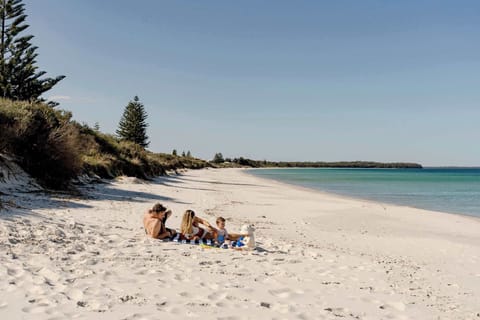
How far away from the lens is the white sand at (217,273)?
3.80 metres

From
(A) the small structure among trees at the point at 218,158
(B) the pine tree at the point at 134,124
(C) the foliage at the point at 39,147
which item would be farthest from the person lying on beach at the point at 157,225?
(A) the small structure among trees at the point at 218,158

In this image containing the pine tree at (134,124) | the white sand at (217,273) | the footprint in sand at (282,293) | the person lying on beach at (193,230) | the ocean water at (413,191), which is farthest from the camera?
the pine tree at (134,124)

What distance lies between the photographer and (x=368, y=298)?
446 centimetres

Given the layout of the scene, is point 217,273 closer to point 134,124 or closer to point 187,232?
point 187,232

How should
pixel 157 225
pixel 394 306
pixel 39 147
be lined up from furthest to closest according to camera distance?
pixel 39 147, pixel 157 225, pixel 394 306

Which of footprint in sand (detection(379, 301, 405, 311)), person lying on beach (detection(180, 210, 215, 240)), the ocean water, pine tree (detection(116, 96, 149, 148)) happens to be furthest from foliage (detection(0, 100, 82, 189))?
pine tree (detection(116, 96, 149, 148))

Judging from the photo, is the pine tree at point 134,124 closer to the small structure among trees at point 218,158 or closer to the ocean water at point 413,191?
the ocean water at point 413,191

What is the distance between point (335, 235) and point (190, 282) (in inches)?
205

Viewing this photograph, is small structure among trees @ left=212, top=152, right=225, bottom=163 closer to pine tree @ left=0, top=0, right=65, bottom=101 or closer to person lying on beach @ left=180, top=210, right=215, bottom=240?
pine tree @ left=0, top=0, right=65, bottom=101

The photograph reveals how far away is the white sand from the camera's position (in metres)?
3.80

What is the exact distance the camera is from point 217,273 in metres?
5.05

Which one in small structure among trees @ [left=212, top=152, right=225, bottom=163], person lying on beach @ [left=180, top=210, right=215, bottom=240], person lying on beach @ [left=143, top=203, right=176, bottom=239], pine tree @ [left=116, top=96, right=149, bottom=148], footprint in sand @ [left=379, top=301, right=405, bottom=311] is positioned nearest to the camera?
footprint in sand @ [left=379, top=301, right=405, bottom=311]

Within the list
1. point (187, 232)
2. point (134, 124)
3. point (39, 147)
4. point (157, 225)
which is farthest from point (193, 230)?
point (134, 124)

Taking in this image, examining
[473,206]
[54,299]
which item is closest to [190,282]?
[54,299]
